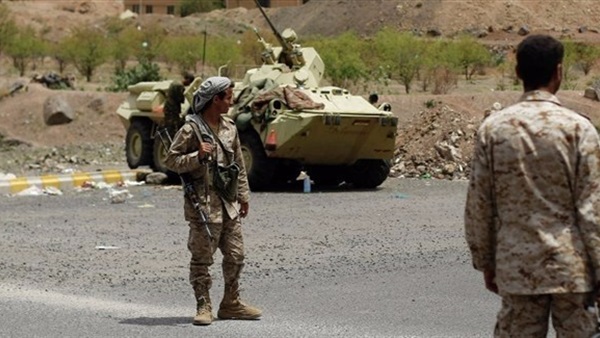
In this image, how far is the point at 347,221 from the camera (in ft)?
59.6

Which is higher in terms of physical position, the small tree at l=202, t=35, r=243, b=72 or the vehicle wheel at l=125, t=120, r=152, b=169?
the vehicle wheel at l=125, t=120, r=152, b=169

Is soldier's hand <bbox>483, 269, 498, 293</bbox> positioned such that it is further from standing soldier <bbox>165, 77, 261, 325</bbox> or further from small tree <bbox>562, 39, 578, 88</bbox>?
small tree <bbox>562, 39, 578, 88</bbox>

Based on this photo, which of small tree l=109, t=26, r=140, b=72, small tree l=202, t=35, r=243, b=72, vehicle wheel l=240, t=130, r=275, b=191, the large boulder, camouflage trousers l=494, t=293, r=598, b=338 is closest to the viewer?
camouflage trousers l=494, t=293, r=598, b=338

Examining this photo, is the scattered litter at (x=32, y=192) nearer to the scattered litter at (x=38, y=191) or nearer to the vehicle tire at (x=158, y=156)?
the scattered litter at (x=38, y=191)

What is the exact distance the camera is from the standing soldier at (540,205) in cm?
583

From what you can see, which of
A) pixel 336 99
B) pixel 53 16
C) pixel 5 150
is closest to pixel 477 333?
pixel 336 99

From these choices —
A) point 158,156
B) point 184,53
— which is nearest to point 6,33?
point 184,53

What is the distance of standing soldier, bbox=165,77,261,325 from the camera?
388 inches

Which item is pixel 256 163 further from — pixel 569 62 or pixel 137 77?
pixel 569 62

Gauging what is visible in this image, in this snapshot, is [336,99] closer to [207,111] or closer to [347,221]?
[347,221]

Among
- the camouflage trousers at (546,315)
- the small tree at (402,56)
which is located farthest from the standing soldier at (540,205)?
the small tree at (402,56)

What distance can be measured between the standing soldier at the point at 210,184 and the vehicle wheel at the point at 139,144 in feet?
54.2

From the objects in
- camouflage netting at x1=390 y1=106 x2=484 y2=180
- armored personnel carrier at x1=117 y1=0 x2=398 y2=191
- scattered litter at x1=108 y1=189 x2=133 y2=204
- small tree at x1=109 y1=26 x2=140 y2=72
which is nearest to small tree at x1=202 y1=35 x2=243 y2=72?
small tree at x1=109 y1=26 x2=140 y2=72

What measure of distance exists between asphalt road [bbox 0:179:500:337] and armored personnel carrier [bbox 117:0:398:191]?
184 cm
